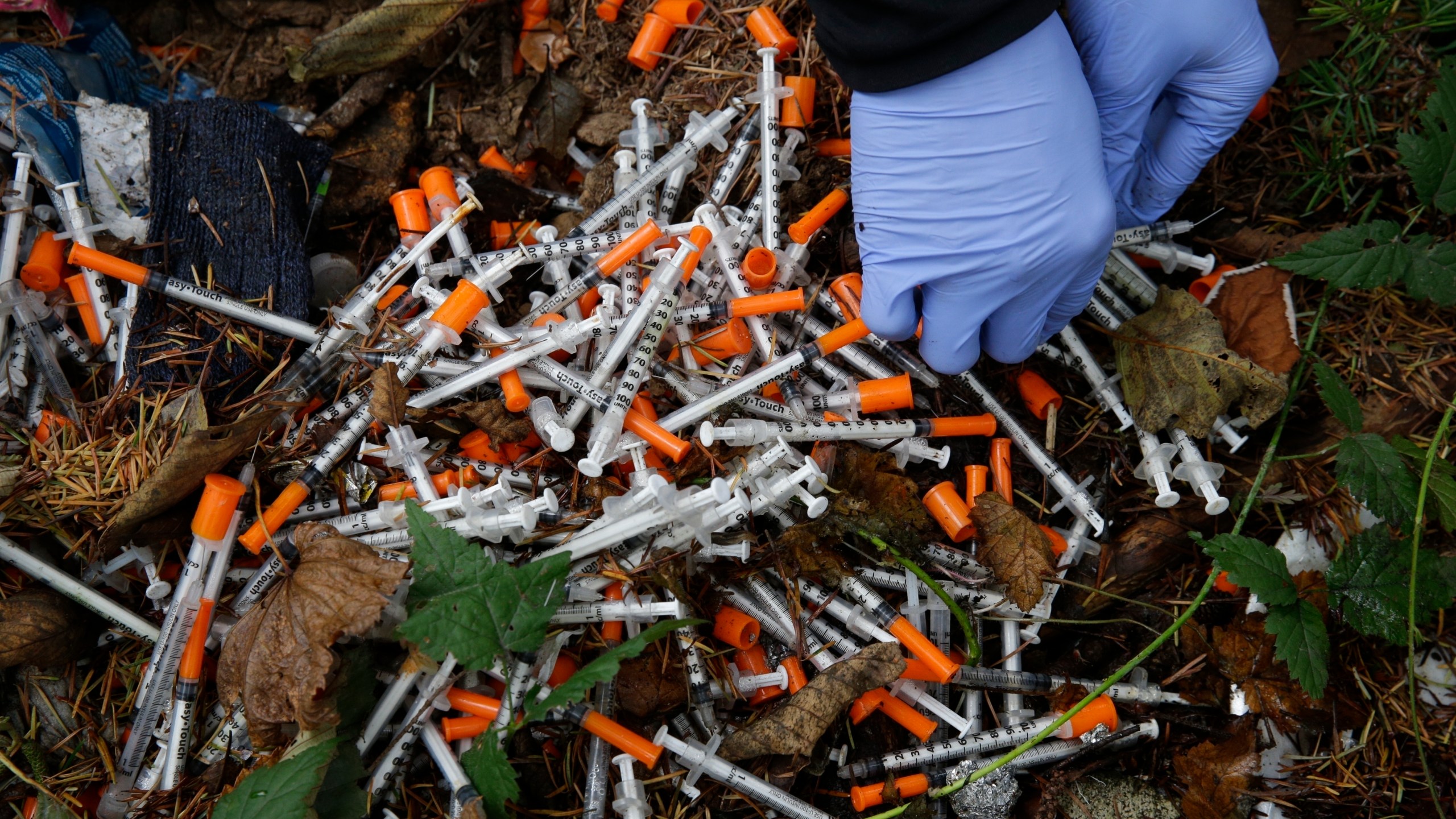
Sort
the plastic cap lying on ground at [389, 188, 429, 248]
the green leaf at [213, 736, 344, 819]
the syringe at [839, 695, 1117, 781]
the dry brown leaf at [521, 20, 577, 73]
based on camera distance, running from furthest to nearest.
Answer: the dry brown leaf at [521, 20, 577, 73] < the plastic cap lying on ground at [389, 188, 429, 248] < the syringe at [839, 695, 1117, 781] < the green leaf at [213, 736, 344, 819]

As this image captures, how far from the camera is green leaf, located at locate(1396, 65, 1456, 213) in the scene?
3.43 metres

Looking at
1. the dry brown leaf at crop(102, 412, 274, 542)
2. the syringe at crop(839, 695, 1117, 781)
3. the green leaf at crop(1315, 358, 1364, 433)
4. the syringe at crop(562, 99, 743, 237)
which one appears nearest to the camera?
the dry brown leaf at crop(102, 412, 274, 542)

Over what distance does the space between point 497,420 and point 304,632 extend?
1026 mm

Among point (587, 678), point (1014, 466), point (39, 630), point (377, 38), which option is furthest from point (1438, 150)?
point (39, 630)

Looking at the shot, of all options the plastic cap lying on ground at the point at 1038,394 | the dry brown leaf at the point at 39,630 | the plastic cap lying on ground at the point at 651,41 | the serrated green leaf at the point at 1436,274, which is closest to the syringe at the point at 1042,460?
the plastic cap lying on ground at the point at 1038,394

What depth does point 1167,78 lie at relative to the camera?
3357mm

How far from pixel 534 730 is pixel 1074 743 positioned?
7.24 ft

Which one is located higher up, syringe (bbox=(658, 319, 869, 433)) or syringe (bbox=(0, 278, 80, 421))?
syringe (bbox=(0, 278, 80, 421))

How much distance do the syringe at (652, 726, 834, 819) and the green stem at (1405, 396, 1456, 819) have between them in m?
2.22

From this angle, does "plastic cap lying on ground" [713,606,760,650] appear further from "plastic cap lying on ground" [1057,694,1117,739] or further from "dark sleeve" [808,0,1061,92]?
"dark sleeve" [808,0,1061,92]

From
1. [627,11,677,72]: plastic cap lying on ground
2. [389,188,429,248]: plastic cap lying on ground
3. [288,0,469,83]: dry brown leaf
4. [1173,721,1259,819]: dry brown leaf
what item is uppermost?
[288,0,469,83]: dry brown leaf

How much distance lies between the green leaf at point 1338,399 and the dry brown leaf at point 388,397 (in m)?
3.55

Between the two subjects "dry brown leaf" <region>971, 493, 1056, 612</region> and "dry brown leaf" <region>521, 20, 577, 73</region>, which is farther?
"dry brown leaf" <region>521, 20, 577, 73</region>

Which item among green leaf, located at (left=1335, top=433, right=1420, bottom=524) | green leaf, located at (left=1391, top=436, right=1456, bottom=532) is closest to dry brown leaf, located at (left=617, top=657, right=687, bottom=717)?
green leaf, located at (left=1335, top=433, right=1420, bottom=524)
